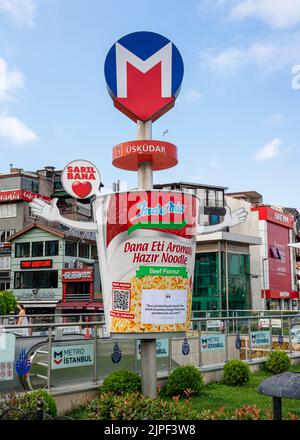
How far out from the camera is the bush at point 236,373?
513 inches

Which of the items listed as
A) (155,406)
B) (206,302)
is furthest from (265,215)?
(155,406)

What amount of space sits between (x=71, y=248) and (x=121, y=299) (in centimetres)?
4280

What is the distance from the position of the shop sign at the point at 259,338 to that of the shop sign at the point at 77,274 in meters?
34.4

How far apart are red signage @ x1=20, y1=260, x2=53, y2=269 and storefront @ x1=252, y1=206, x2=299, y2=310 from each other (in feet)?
78.7

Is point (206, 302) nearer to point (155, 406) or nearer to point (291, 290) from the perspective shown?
point (291, 290)

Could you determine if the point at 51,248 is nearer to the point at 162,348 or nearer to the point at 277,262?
the point at 277,262

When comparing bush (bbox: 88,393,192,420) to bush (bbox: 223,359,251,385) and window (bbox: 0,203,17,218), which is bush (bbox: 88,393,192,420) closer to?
bush (bbox: 223,359,251,385)

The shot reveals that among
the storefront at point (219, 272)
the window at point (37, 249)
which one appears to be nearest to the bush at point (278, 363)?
the storefront at point (219, 272)

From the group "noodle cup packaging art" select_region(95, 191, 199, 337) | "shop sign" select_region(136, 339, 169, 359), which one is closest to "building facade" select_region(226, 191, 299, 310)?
"shop sign" select_region(136, 339, 169, 359)

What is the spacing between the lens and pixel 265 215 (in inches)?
2425

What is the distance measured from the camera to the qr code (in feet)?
32.8

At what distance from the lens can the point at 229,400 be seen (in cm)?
1132

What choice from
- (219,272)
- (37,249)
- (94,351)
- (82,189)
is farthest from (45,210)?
(37,249)

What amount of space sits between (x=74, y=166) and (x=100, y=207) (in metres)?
0.97
